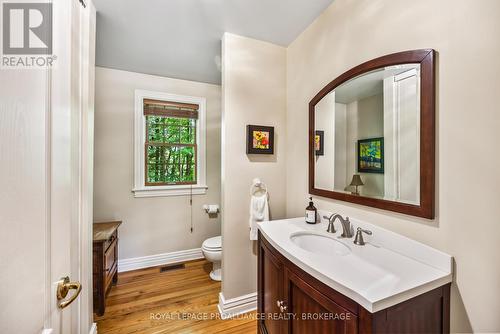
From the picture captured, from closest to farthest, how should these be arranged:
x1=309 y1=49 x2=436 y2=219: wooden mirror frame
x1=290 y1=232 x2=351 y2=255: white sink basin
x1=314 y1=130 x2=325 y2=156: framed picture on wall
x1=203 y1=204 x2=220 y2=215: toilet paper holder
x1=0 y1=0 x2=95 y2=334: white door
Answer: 1. x1=0 y1=0 x2=95 y2=334: white door
2. x1=309 y1=49 x2=436 y2=219: wooden mirror frame
3. x1=290 y1=232 x2=351 y2=255: white sink basin
4. x1=314 y1=130 x2=325 y2=156: framed picture on wall
5. x1=203 y1=204 x2=220 y2=215: toilet paper holder

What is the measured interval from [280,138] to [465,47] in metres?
1.30

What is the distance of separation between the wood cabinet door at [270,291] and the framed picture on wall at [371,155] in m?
0.78

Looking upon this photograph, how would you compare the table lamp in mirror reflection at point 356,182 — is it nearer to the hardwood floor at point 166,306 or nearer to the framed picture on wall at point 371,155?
the framed picture on wall at point 371,155

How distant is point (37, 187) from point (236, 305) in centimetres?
170

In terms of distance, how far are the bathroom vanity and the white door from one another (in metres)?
0.90

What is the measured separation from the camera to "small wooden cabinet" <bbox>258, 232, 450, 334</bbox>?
2.21 feet

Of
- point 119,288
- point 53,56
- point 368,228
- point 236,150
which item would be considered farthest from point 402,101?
point 119,288

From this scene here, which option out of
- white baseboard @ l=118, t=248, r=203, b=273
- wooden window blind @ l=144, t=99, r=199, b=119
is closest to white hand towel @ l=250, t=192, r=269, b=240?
white baseboard @ l=118, t=248, r=203, b=273

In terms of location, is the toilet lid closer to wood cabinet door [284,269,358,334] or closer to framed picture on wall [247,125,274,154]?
framed picture on wall [247,125,274,154]

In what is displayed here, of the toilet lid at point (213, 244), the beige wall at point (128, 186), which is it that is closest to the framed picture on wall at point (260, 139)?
the toilet lid at point (213, 244)

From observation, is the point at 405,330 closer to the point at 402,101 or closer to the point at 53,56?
the point at 402,101

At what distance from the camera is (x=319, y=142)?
5.19 ft

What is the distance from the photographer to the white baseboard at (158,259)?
94.6 inches

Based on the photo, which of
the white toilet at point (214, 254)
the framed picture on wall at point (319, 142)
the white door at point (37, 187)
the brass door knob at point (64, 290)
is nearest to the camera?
the white door at point (37, 187)
